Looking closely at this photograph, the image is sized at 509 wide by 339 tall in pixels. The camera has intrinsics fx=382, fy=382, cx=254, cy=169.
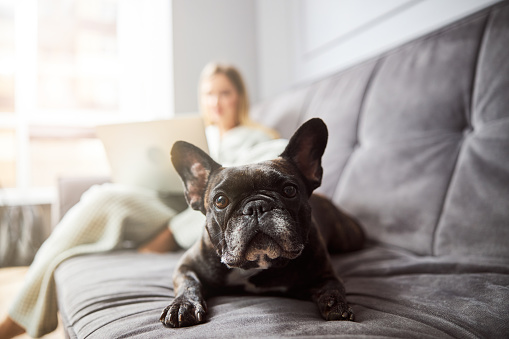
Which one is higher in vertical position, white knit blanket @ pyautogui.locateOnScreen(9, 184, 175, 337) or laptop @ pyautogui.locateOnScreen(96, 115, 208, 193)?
laptop @ pyautogui.locateOnScreen(96, 115, 208, 193)

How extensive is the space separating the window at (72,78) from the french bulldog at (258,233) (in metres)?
2.49

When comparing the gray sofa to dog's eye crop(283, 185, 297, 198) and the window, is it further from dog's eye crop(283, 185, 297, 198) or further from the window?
the window

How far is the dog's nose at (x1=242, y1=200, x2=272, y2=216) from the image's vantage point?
2.79 ft

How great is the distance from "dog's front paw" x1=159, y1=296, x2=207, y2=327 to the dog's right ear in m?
0.26

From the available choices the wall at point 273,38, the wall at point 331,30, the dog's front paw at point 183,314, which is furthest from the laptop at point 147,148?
the wall at point 273,38

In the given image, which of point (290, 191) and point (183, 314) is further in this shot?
point (290, 191)

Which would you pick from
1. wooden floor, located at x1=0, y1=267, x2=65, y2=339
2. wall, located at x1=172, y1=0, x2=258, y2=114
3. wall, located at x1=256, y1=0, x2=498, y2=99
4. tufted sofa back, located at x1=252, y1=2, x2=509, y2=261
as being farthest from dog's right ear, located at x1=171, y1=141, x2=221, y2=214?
wall, located at x1=172, y1=0, x2=258, y2=114

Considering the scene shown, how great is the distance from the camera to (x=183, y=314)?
0.82 meters

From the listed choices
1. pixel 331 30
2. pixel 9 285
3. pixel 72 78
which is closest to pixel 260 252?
pixel 331 30

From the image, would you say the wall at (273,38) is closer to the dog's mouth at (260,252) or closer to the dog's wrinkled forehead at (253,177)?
the dog's wrinkled forehead at (253,177)

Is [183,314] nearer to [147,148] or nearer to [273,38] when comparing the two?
[147,148]

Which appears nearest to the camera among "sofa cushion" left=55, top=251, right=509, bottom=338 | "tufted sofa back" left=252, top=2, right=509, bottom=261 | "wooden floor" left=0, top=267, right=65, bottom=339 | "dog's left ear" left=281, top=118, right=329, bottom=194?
"sofa cushion" left=55, top=251, right=509, bottom=338

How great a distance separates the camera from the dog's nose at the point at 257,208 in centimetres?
85

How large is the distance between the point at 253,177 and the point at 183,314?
1.12 ft
